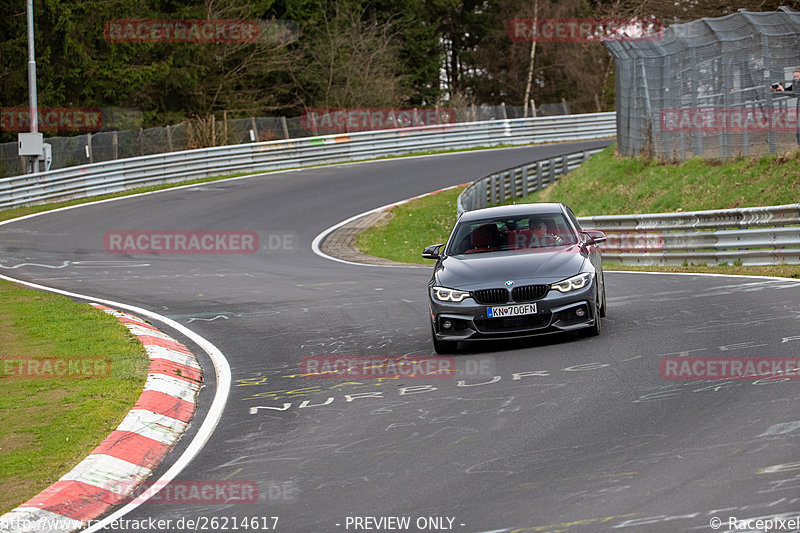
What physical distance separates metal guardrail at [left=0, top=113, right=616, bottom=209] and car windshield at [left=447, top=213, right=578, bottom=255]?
25.2m

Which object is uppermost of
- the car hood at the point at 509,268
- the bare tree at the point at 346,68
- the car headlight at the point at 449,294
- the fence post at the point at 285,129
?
the bare tree at the point at 346,68

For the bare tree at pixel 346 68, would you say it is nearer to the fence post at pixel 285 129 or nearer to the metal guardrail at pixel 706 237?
the fence post at pixel 285 129

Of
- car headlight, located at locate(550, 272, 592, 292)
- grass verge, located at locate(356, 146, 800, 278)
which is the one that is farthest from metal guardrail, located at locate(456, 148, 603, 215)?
car headlight, located at locate(550, 272, 592, 292)

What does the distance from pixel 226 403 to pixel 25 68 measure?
38571 mm

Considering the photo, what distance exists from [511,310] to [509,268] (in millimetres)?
586

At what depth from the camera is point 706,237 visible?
18.9 meters

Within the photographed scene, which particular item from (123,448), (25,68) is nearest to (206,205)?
(25,68)

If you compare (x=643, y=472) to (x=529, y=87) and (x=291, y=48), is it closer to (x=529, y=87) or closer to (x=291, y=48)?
(x=291, y=48)

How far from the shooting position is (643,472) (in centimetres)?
609

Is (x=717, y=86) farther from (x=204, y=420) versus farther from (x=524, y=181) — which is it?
(x=204, y=420)

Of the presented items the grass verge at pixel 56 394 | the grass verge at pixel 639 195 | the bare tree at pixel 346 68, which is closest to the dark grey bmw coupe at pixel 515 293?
the grass verge at pixel 56 394

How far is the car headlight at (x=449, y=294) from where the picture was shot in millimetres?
10620

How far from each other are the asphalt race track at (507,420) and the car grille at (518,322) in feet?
0.91

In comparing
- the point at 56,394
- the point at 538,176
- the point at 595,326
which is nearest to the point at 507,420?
the point at 595,326
